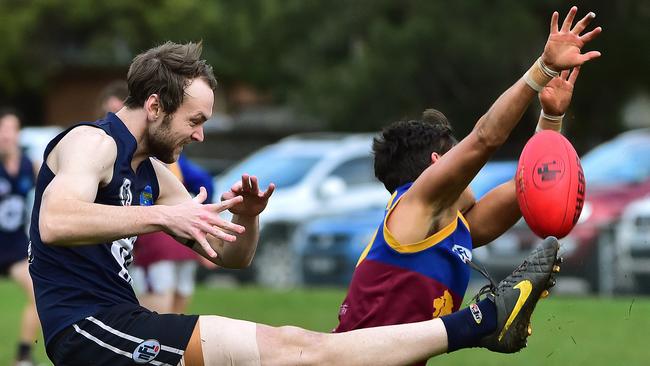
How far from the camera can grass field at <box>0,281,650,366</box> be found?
9875 mm

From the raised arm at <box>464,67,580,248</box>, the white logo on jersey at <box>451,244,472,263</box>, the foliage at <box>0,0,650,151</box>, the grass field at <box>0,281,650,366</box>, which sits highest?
the foliage at <box>0,0,650,151</box>

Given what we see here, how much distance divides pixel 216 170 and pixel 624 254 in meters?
13.1

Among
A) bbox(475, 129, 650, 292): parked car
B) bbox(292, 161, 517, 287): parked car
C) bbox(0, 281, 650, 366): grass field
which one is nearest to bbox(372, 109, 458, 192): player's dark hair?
bbox(0, 281, 650, 366): grass field

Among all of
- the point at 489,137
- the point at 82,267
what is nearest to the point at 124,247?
the point at 82,267

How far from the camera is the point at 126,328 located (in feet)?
17.3

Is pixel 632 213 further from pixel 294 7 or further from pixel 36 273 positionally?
pixel 294 7

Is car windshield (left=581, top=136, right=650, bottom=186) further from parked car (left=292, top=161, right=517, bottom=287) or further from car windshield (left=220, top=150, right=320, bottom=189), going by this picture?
car windshield (left=220, top=150, right=320, bottom=189)

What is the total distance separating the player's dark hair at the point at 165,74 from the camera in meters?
5.37

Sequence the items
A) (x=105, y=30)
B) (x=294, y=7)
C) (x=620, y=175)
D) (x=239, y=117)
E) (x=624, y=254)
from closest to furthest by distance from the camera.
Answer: (x=624, y=254)
(x=620, y=175)
(x=294, y=7)
(x=105, y=30)
(x=239, y=117)

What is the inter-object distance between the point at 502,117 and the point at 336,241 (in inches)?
402

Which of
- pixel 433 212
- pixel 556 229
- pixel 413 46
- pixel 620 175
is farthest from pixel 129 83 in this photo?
pixel 413 46

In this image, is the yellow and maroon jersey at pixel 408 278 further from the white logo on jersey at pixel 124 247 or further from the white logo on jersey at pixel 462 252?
the white logo on jersey at pixel 124 247

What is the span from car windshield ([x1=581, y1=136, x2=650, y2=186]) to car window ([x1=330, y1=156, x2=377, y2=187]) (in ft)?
9.95

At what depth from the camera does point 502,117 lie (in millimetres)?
5109
